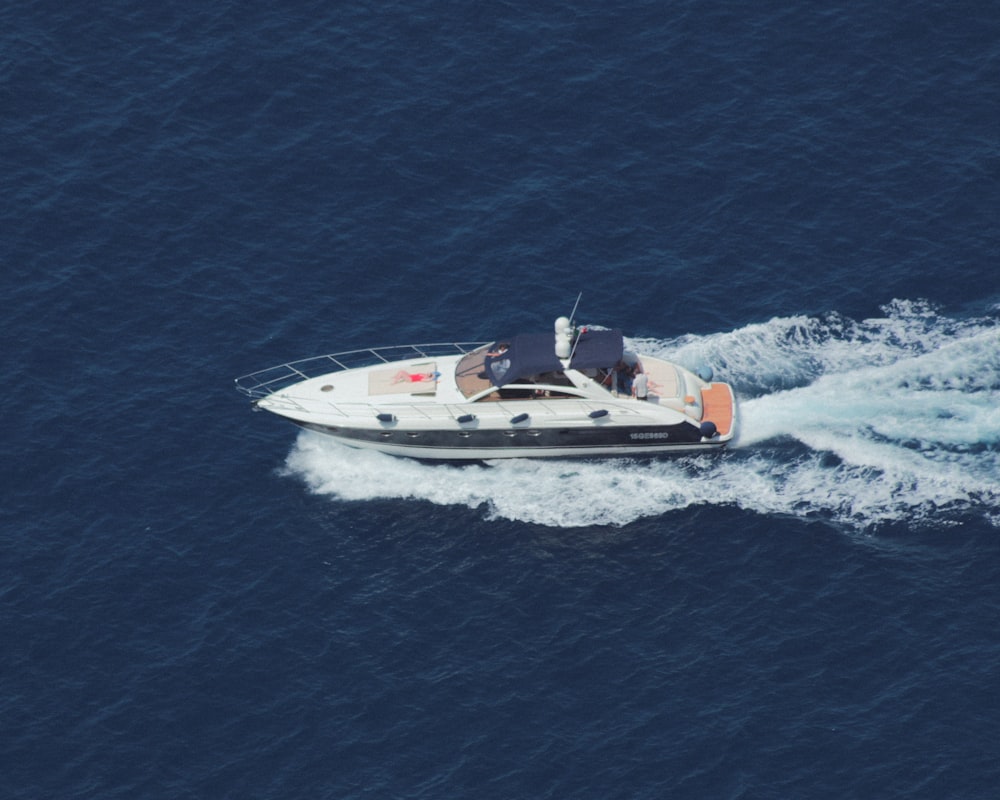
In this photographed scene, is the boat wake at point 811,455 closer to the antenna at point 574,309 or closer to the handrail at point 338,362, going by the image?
the handrail at point 338,362

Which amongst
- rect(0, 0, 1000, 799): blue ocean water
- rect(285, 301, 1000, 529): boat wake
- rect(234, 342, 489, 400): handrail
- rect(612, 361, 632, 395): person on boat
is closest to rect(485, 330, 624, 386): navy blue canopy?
rect(612, 361, 632, 395): person on boat

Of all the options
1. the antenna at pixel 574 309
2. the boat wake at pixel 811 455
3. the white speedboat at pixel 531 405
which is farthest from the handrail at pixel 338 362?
the antenna at pixel 574 309

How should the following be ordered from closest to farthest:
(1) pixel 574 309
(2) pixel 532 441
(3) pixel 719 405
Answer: (1) pixel 574 309 < (2) pixel 532 441 < (3) pixel 719 405

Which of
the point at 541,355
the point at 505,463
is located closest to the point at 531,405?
the point at 541,355

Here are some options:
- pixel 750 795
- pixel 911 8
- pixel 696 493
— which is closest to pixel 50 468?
pixel 696 493

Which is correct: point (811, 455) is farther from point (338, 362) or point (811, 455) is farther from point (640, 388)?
point (338, 362)

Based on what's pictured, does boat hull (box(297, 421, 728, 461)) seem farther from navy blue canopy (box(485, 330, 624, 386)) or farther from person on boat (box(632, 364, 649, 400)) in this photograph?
navy blue canopy (box(485, 330, 624, 386))

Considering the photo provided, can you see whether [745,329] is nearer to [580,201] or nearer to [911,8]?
[580,201]
